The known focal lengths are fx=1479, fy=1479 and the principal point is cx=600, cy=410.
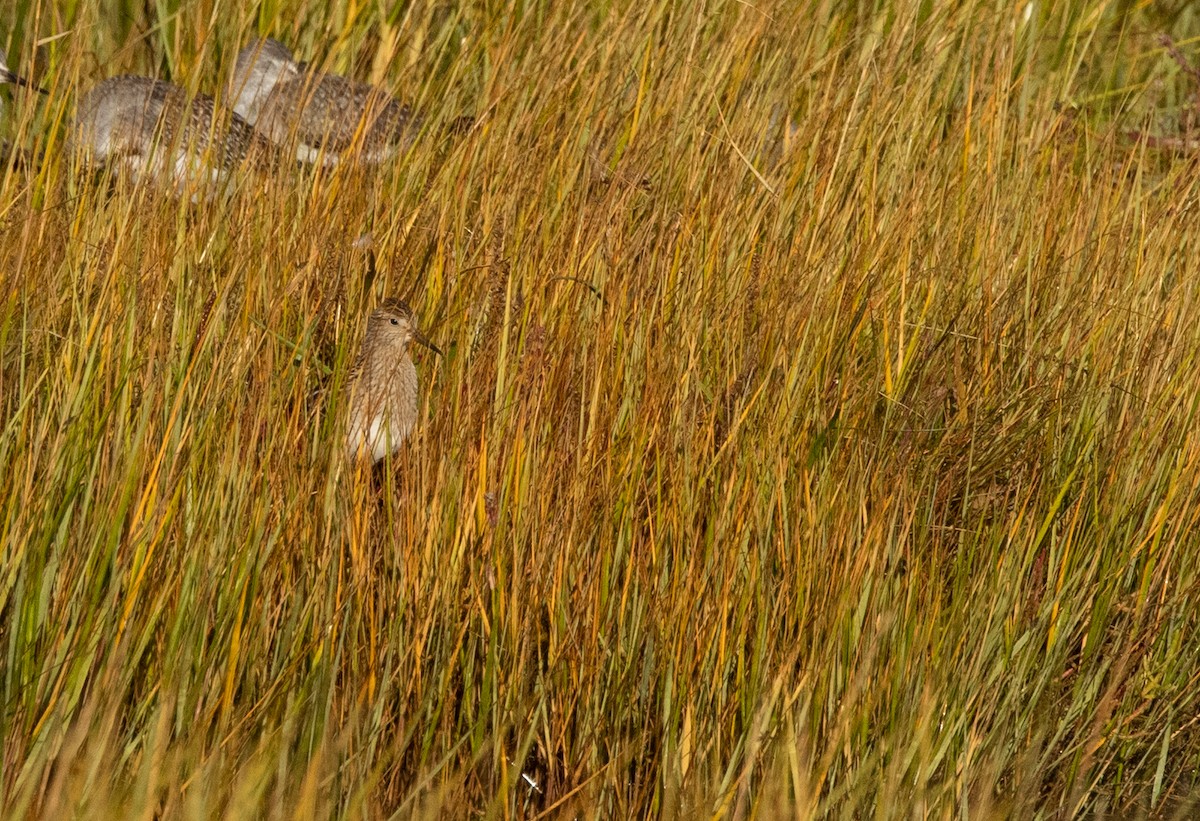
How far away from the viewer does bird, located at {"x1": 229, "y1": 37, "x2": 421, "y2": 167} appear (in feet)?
9.53

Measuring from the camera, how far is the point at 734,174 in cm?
280

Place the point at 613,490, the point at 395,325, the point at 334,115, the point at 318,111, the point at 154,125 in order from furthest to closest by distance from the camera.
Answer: the point at 318,111, the point at 334,115, the point at 154,125, the point at 395,325, the point at 613,490

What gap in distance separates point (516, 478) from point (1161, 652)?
1019mm

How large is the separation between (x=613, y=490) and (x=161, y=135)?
142cm

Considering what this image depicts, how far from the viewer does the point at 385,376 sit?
7.69 feet

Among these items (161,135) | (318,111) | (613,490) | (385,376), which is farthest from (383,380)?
(318,111)

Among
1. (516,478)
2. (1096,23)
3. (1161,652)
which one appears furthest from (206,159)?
(1096,23)

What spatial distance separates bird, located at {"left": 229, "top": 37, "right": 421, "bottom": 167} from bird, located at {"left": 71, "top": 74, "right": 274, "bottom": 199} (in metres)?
0.07

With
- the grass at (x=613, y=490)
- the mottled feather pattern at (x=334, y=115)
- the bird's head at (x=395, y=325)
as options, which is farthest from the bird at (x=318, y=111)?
the bird's head at (x=395, y=325)

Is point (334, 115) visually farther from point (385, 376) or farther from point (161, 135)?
point (385, 376)

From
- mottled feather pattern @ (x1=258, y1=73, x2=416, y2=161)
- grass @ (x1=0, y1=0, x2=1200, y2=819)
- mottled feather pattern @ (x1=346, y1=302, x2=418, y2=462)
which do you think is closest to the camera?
grass @ (x1=0, y1=0, x2=1200, y2=819)

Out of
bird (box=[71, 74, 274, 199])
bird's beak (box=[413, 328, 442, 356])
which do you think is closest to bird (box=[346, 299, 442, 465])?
bird's beak (box=[413, 328, 442, 356])

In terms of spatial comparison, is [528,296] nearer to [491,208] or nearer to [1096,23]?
[491,208]

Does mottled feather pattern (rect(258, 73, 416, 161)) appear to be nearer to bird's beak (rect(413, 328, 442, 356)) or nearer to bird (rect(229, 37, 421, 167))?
bird (rect(229, 37, 421, 167))
